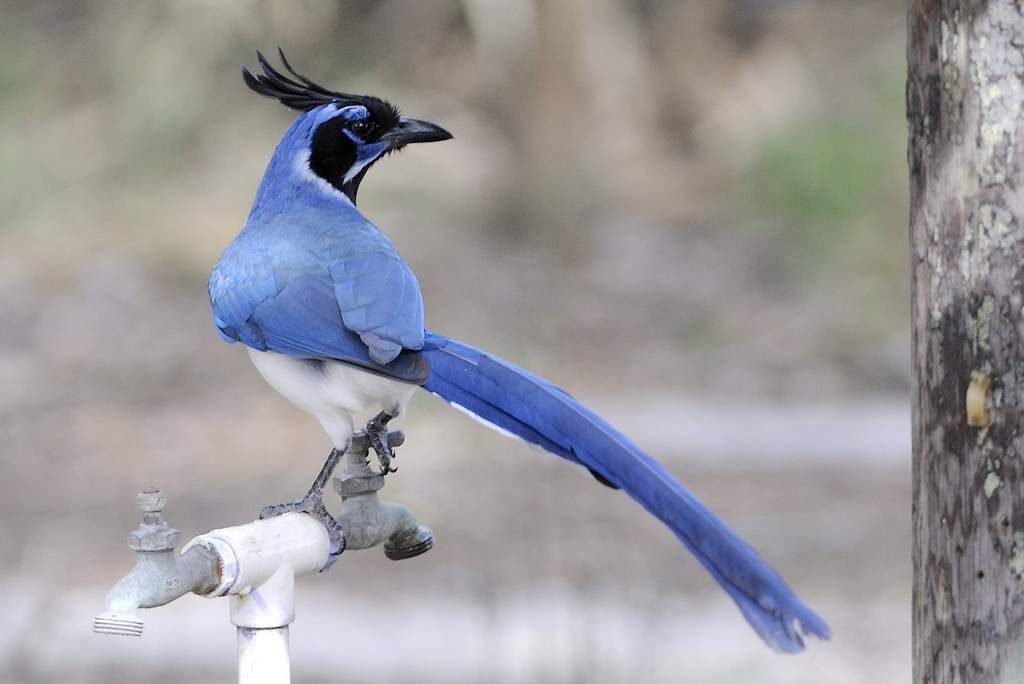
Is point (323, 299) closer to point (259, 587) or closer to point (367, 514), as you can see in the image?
point (367, 514)

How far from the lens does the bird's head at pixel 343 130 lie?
330 centimetres

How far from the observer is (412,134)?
10.9 feet

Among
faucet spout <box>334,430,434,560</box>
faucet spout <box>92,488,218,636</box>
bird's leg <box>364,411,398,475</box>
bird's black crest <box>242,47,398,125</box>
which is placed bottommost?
faucet spout <box>92,488,218,636</box>

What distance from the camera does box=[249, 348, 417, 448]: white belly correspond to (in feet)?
9.99

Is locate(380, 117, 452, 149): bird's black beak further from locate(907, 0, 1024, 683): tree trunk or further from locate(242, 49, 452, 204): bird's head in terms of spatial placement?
locate(907, 0, 1024, 683): tree trunk

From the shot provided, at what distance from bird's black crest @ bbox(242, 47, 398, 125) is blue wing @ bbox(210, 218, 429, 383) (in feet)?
0.90

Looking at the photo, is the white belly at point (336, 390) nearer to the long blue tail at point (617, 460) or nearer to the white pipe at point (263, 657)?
the long blue tail at point (617, 460)

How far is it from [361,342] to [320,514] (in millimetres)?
336

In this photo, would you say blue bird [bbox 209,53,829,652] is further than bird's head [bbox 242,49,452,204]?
No

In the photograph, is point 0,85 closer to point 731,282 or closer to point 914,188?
point 731,282

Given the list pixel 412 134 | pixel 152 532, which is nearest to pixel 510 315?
pixel 412 134

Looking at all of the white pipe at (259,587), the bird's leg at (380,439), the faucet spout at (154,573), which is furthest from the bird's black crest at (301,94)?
the faucet spout at (154,573)

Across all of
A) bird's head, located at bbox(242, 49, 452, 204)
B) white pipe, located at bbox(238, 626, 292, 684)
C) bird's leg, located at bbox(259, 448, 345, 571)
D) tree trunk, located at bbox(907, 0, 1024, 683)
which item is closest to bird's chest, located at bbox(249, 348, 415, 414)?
bird's leg, located at bbox(259, 448, 345, 571)

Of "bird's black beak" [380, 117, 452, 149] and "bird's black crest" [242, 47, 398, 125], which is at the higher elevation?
"bird's black crest" [242, 47, 398, 125]
